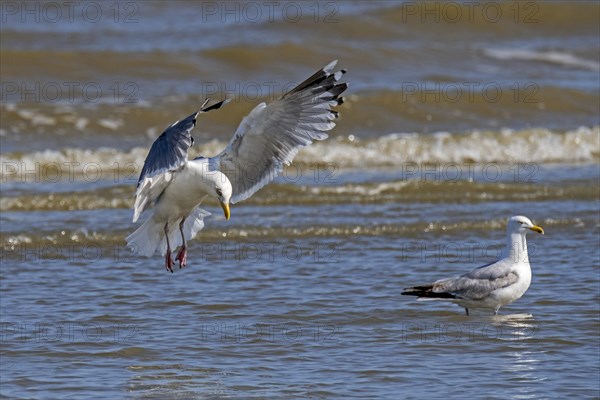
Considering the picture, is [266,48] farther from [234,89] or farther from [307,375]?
[307,375]

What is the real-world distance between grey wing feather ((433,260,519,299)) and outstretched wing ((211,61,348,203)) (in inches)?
49.4

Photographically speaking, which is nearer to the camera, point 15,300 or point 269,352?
point 269,352

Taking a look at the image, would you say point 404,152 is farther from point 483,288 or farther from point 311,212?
point 483,288

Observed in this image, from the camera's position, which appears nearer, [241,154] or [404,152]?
[241,154]

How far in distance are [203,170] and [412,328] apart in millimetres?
1592

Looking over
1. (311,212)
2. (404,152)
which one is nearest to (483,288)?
(311,212)

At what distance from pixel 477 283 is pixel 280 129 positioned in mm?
1614

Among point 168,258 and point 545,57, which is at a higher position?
point 545,57

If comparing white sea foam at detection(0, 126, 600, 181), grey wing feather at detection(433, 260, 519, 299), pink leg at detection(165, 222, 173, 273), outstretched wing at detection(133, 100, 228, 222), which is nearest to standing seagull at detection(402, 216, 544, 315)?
grey wing feather at detection(433, 260, 519, 299)

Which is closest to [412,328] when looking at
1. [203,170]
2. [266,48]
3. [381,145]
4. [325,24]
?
[203,170]

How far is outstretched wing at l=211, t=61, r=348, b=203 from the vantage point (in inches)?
264

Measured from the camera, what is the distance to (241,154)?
704 cm

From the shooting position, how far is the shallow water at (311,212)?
6238 millimetres

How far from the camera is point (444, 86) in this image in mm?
16938
